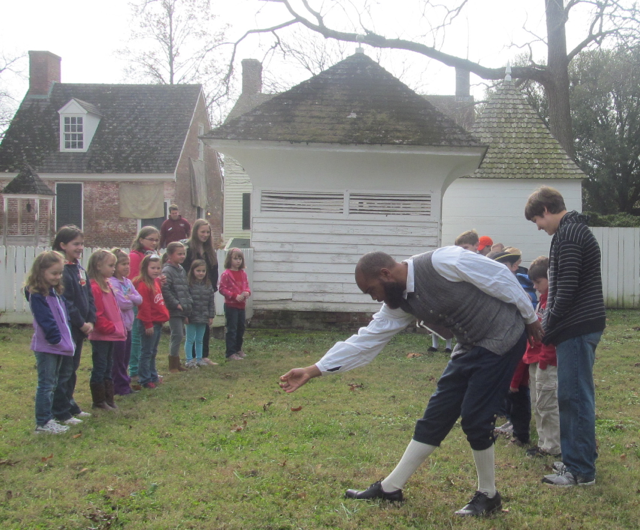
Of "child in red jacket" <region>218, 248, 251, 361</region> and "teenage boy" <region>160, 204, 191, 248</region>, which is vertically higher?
"teenage boy" <region>160, 204, 191, 248</region>

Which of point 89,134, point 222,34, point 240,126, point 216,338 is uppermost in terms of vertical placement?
point 222,34

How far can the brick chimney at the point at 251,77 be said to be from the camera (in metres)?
35.0

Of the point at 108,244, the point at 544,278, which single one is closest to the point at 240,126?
the point at 544,278

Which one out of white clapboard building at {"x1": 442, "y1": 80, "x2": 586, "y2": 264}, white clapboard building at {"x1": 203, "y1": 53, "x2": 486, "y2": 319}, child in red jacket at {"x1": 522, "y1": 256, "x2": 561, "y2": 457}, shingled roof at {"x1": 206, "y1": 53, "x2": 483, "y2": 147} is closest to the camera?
child in red jacket at {"x1": 522, "y1": 256, "x2": 561, "y2": 457}

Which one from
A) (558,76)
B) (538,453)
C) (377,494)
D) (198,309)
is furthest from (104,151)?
(377,494)

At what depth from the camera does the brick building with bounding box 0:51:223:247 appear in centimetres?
2936

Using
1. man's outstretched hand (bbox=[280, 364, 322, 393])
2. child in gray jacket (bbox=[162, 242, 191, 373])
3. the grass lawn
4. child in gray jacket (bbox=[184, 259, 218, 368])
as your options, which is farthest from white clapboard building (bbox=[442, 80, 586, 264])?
man's outstretched hand (bbox=[280, 364, 322, 393])

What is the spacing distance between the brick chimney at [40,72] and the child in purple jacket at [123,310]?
2838 centimetres

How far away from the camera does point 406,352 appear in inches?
422

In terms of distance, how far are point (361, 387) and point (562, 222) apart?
151 inches

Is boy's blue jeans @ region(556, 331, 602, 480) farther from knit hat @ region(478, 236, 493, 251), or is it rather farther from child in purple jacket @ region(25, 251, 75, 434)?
knit hat @ region(478, 236, 493, 251)

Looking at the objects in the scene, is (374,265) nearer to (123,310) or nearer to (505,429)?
(505,429)

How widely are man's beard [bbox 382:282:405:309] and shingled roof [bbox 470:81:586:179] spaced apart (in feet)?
50.8

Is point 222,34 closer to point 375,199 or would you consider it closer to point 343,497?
point 375,199
